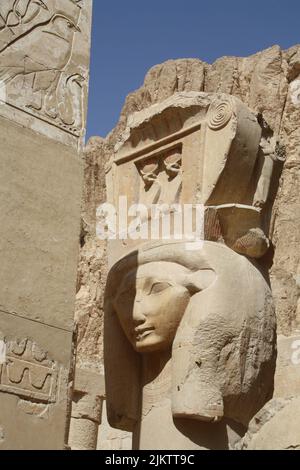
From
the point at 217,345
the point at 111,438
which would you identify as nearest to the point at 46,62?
the point at 217,345

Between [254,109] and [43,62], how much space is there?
1575 cm

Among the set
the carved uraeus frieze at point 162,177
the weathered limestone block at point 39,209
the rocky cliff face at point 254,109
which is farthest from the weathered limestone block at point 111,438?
the weathered limestone block at point 39,209

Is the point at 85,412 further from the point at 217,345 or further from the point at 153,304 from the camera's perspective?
the point at 217,345

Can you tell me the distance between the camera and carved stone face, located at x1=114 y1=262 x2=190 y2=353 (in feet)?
19.8

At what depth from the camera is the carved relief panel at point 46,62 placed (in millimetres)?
5293

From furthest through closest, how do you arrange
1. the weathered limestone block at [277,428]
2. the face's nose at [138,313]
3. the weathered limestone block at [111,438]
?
the weathered limestone block at [111,438]
the face's nose at [138,313]
the weathered limestone block at [277,428]

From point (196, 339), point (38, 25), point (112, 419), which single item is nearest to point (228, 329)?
point (196, 339)

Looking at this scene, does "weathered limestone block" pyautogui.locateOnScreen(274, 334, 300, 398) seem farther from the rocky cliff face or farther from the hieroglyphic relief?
the hieroglyphic relief

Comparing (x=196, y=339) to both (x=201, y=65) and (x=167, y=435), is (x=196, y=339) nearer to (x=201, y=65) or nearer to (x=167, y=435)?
(x=167, y=435)

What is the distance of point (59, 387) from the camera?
500 cm

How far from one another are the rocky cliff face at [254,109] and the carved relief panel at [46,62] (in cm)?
1284

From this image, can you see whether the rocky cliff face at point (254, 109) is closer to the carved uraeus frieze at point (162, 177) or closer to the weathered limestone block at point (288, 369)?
the weathered limestone block at point (288, 369)

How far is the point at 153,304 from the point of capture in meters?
6.11

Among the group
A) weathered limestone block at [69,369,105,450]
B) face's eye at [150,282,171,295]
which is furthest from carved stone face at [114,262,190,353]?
weathered limestone block at [69,369,105,450]
